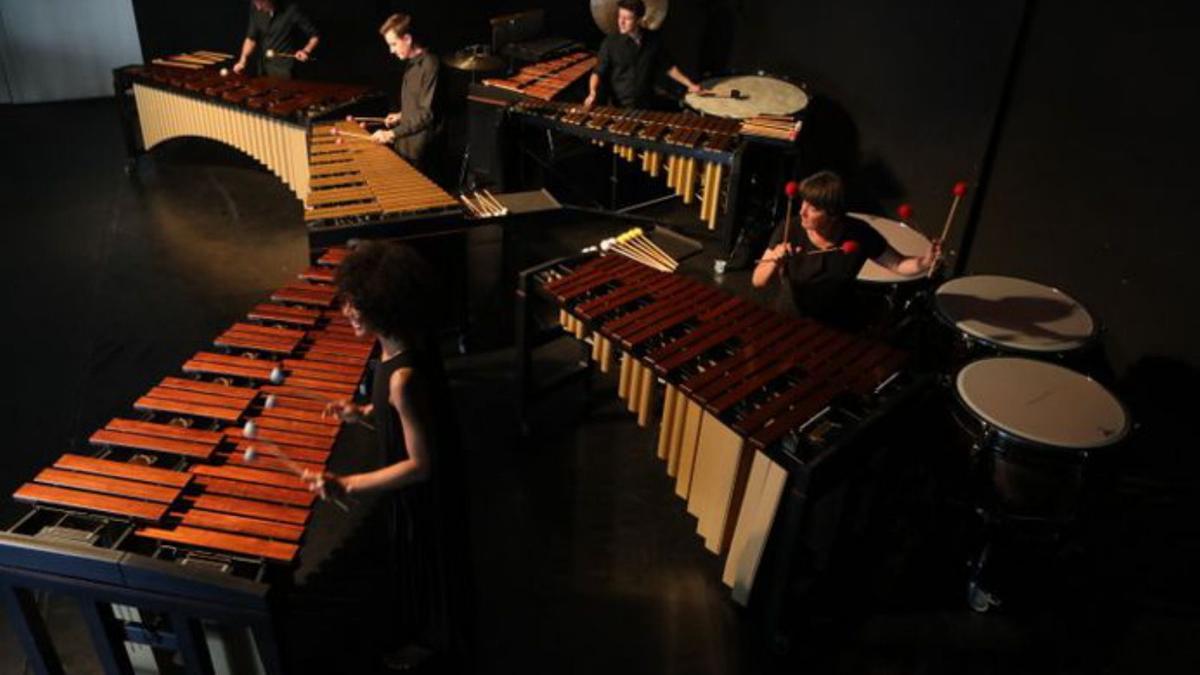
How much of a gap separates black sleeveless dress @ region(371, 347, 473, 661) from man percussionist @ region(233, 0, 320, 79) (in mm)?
5677

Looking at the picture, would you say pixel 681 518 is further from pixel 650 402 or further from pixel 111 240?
pixel 111 240

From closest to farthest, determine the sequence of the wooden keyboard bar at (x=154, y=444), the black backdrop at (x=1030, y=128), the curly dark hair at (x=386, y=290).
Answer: the curly dark hair at (x=386, y=290), the wooden keyboard bar at (x=154, y=444), the black backdrop at (x=1030, y=128)

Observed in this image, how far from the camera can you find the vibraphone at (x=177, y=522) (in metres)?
2.37

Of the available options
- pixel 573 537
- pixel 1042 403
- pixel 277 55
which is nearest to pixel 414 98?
pixel 277 55

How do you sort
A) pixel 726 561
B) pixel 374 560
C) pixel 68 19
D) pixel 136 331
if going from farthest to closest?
pixel 68 19
pixel 136 331
pixel 374 560
pixel 726 561

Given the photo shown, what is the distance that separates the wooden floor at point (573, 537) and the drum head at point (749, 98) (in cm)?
125

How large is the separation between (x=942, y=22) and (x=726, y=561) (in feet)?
14.3

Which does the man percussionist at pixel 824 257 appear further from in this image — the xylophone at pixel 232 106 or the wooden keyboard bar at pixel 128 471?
the xylophone at pixel 232 106

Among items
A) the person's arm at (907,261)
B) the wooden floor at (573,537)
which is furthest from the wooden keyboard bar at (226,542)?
the person's arm at (907,261)

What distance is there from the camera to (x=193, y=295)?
5562mm

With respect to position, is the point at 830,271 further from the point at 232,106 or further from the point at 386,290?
the point at 232,106

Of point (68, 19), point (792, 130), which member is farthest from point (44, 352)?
point (68, 19)

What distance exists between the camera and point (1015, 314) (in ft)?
12.8

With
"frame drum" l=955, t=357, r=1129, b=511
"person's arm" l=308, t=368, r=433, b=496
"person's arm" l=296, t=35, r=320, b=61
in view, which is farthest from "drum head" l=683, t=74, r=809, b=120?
"person's arm" l=308, t=368, r=433, b=496
